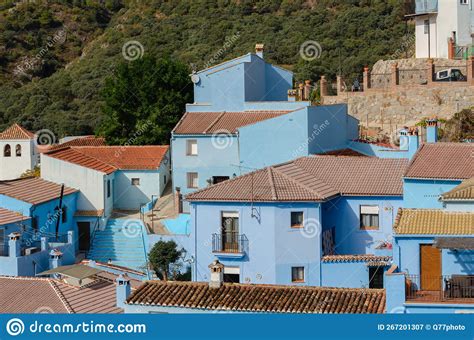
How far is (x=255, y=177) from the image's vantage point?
29312 millimetres

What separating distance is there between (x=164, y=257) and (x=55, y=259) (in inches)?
131

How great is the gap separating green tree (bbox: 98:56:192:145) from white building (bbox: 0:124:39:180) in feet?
10.6

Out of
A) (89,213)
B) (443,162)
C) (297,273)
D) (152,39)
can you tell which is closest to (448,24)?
(443,162)

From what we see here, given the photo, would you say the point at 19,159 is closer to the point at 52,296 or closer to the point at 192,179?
the point at 192,179

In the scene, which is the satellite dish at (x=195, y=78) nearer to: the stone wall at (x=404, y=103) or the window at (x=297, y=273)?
the stone wall at (x=404, y=103)

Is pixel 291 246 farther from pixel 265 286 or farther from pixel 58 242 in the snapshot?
pixel 58 242

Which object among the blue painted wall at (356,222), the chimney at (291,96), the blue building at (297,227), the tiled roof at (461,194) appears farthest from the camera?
the chimney at (291,96)

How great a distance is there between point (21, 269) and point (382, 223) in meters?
10.7

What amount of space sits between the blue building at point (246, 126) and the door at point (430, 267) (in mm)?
11953

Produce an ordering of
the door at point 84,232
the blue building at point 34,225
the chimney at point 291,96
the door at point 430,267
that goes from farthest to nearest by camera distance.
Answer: the chimney at point 291,96 < the door at point 84,232 < the blue building at point 34,225 < the door at point 430,267

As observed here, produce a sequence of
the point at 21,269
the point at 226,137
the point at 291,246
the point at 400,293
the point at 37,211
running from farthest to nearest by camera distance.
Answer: the point at 226,137
the point at 37,211
the point at 21,269
the point at 291,246
the point at 400,293

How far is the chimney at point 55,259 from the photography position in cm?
3050

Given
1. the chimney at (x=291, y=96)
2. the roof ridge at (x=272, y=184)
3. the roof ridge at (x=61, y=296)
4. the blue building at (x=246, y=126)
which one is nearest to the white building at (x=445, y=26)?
the blue building at (x=246, y=126)
